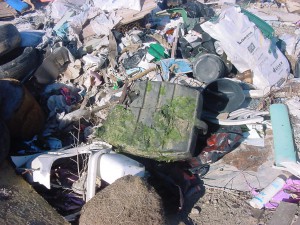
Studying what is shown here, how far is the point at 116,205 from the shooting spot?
2.66m

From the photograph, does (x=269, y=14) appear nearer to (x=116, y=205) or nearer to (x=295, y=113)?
(x=295, y=113)

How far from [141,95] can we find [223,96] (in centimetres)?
108

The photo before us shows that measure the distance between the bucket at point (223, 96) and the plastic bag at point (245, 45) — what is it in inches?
20.5

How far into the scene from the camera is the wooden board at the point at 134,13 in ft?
18.0

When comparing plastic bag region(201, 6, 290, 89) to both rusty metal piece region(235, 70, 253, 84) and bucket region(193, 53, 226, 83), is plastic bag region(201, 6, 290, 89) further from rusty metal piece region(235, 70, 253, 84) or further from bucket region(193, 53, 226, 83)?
bucket region(193, 53, 226, 83)

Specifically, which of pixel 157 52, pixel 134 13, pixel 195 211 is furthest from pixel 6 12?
pixel 195 211

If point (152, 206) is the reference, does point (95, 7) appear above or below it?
above

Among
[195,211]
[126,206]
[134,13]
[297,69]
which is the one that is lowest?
[195,211]

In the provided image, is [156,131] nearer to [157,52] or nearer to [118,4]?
[157,52]

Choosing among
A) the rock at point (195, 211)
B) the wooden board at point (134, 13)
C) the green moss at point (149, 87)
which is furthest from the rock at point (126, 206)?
the wooden board at point (134, 13)

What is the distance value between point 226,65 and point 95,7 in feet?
7.83

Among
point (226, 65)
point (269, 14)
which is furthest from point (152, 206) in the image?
point (269, 14)

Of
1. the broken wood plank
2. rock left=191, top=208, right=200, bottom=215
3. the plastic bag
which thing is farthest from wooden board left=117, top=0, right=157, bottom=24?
the broken wood plank

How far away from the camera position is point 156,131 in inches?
140
